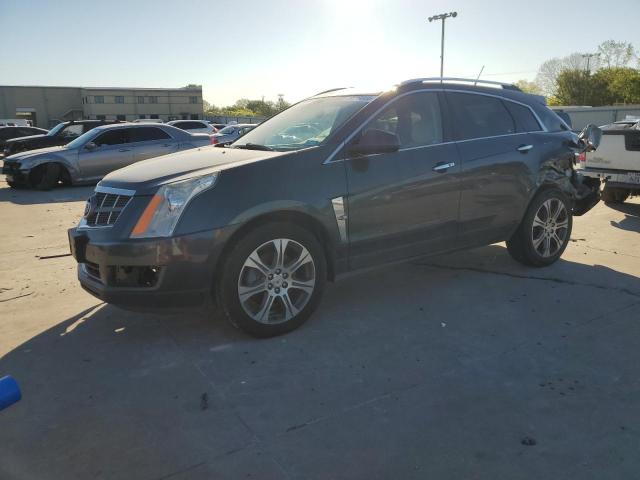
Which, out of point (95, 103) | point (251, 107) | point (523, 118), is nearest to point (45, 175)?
point (523, 118)

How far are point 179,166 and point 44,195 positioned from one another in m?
9.38

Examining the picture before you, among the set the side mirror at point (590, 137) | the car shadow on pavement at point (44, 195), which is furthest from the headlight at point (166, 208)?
the car shadow on pavement at point (44, 195)

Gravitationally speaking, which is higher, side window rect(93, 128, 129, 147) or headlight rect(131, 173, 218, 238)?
side window rect(93, 128, 129, 147)

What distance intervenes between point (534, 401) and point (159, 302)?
93.7 inches

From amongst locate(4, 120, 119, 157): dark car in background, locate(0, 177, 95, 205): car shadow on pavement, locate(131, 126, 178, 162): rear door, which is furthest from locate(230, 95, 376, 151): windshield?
locate(4, 120, 119, 157): dark car in background

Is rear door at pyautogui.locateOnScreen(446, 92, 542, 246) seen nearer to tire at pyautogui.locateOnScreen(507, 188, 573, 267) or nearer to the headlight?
tire at pyautogui.locateOnScreen(507, 188, 573, 267)

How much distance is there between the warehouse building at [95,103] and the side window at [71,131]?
58917 mm

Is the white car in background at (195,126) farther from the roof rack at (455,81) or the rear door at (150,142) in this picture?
the roof rack at (455,81)

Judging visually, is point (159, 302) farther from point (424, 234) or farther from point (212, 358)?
point (424, 234)

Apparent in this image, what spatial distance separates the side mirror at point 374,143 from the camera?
160 inches

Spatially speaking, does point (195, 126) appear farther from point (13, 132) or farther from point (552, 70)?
point (552, 70)

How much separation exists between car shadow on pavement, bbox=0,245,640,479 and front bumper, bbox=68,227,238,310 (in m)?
0.40

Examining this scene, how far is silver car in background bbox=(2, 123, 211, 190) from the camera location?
12547 mm

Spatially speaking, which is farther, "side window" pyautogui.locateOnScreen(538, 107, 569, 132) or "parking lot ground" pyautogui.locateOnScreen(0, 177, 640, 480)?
"side window" pyautogui.locateOnScreen(538, 107, 569, 132)
